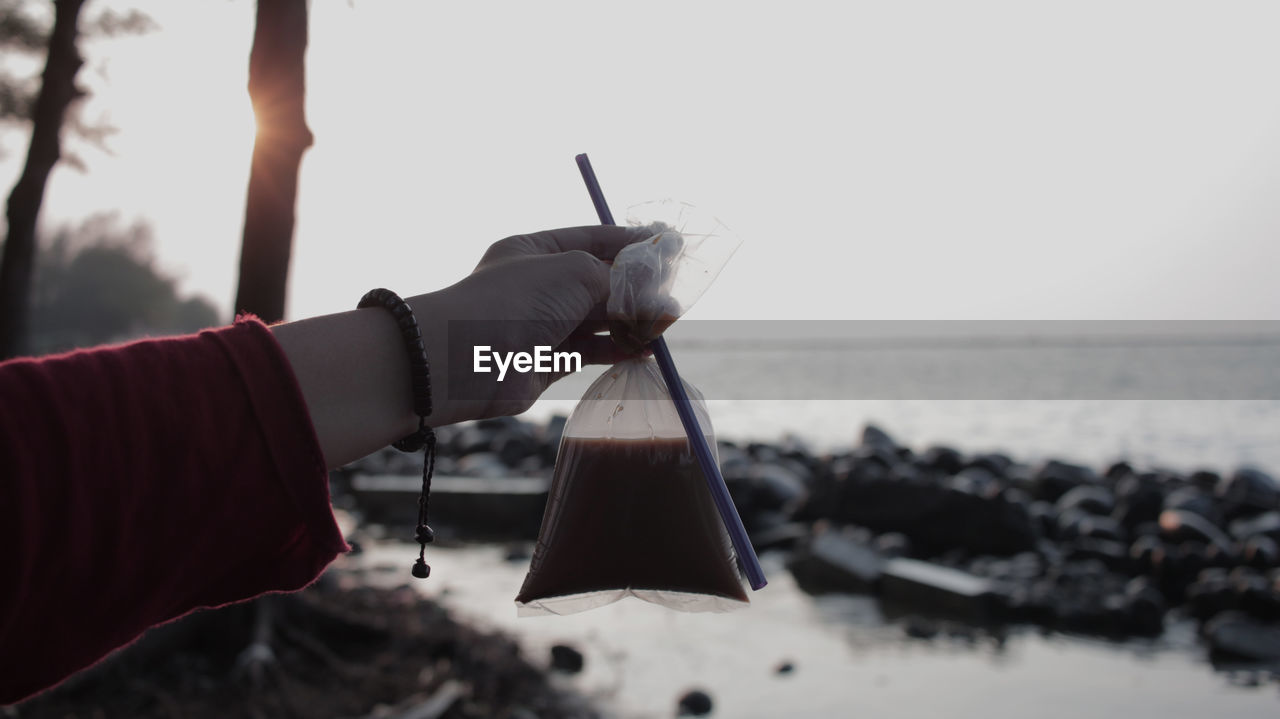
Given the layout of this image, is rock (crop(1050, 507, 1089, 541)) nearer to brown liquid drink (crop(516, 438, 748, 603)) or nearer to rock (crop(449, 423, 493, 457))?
brown liquid drink (crop(516, 438, 748, 603))

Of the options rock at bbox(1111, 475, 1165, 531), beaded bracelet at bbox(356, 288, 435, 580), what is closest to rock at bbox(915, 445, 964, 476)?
rock at bbox(1111, 475, 1165, 531)

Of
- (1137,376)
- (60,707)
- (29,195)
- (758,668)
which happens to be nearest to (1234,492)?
(758,668)

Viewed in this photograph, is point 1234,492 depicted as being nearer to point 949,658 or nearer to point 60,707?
point 949,658

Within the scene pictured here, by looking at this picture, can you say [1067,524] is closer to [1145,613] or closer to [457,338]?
[1145,613]

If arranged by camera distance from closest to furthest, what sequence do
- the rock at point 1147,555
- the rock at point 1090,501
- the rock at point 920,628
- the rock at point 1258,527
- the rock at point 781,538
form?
1. the rock at point 920,628
2. the rock at point 1147,555
3. the rock at point 1258,527
4. the rock at point 781,538
5. the rock at point 1090,501

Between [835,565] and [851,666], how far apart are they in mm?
1570

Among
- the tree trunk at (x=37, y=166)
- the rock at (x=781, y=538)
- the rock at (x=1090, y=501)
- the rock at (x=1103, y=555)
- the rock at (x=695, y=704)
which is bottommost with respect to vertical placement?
the rock at (x=781, y=538)

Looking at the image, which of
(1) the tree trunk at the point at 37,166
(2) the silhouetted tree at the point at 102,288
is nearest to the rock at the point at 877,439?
(1) the tree trunk at the point at 37,166

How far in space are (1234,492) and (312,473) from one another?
34.3ft

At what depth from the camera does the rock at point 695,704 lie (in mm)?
4184

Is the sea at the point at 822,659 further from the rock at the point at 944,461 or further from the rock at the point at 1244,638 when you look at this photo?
the rock at the point at 944,461

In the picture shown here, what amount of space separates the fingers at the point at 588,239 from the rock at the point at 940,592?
15.9 ft

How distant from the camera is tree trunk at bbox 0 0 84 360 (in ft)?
23.6

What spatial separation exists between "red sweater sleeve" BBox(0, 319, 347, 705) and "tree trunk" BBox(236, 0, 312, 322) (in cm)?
265
